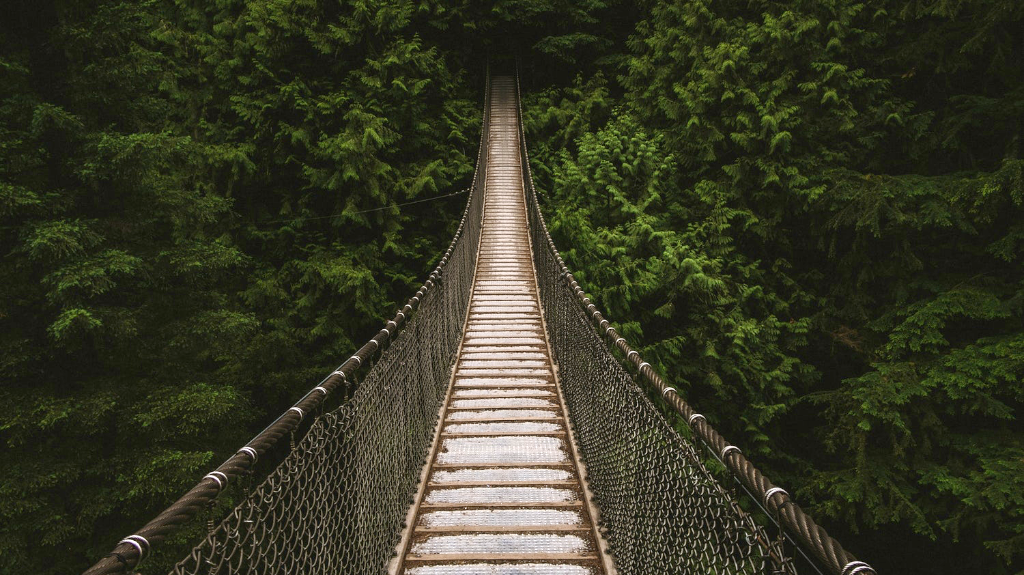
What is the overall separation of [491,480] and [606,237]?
5.55 meters

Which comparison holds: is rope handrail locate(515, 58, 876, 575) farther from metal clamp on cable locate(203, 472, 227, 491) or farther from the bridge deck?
metal clamp on cable locate(203, 472, 227, 491)

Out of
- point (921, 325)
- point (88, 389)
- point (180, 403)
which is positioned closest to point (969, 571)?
point (921, 325)

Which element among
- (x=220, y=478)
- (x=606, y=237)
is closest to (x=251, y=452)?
(x=220, y=478)

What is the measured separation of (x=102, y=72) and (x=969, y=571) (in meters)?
12.3

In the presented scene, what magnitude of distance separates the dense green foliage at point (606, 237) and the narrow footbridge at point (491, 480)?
2.31 metres

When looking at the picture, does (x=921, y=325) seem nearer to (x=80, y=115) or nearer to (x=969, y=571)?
(x=969, y=571)

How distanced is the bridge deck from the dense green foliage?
8.38ft

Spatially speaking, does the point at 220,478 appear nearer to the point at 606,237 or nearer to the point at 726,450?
the point at 726,450

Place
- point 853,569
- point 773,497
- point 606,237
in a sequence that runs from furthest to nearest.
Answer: point 606,237 < point 773,497 < point 853,569

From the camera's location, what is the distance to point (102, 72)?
5621 millimetres

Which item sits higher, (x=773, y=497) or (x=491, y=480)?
(x=773, y=497)

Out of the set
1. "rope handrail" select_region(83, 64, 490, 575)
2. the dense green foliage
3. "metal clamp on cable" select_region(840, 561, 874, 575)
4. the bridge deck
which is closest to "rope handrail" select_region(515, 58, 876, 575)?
"metal clamp on cable" select_region(840, 561, 874, 575)

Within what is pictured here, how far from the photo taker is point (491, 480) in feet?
10.0

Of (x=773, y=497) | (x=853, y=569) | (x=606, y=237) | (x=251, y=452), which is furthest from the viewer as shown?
(x=606, y=237)
